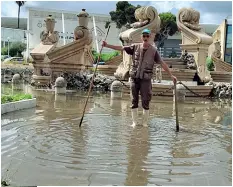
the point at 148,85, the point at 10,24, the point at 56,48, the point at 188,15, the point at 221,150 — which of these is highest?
the point at 10,24

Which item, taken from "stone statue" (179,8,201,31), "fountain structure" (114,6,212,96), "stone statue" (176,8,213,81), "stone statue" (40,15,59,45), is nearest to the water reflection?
"fountain structure" (114,6,212,96)

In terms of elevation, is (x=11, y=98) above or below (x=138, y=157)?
above

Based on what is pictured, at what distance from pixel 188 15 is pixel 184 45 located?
1.23 meters

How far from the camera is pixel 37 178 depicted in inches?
152

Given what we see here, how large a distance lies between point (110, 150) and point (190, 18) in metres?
11.9

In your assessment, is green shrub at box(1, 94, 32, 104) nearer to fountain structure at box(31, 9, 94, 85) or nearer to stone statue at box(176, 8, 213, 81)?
fountain structure at box(31, 9, 94, 85)

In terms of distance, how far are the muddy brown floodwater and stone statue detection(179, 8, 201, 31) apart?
8026 mm

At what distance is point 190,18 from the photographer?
52.7 ft

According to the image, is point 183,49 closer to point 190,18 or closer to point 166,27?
point 190,18

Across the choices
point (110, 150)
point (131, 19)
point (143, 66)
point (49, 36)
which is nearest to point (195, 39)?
point (49, 36)

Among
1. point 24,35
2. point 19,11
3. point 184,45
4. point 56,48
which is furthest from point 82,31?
point 19,11

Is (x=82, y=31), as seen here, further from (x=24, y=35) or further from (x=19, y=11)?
(x=19, y=11)

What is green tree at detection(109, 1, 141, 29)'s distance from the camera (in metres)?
53.2

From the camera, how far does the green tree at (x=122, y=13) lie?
5322cm
